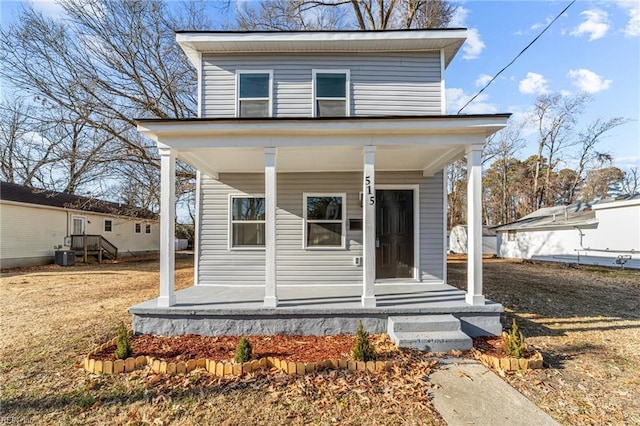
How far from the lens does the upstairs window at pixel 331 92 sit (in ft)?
22.6

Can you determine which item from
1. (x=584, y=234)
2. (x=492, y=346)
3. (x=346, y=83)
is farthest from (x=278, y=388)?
(x=584, y=234)

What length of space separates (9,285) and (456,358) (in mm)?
12284

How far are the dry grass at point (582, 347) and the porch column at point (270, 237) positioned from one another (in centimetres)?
324

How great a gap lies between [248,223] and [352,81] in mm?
3953

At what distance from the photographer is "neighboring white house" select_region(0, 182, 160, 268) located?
13.1 m

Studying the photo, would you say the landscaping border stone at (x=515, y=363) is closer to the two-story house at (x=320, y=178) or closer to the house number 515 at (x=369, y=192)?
the two-story house at (x=320, y=178)

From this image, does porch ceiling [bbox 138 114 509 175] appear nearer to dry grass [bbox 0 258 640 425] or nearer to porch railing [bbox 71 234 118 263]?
dry grass [bbox 0 258 640 425]

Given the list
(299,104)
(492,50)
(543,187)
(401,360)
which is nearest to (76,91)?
(299,104)

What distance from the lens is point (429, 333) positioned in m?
4.38

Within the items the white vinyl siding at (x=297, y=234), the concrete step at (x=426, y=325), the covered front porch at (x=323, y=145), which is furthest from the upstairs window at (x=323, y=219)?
the concrete step at (x=426, y=325)

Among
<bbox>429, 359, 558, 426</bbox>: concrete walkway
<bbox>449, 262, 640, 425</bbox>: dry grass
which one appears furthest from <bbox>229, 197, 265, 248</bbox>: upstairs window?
<bbox>449, 262, 640, 425</bbox>: dry grass

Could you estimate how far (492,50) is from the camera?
31.7 feet

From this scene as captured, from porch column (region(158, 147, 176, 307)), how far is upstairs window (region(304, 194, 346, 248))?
2.81 m

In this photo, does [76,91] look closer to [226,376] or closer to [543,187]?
[226,376]
